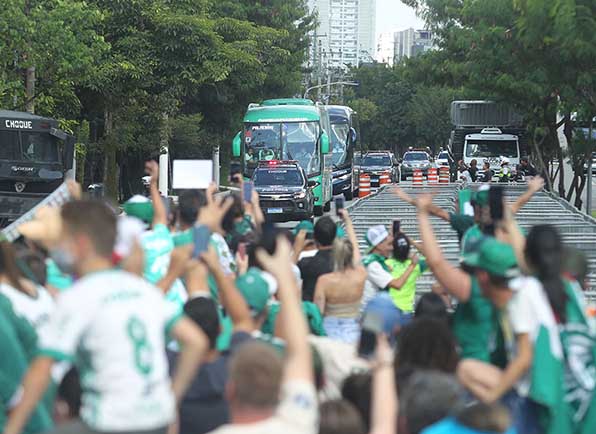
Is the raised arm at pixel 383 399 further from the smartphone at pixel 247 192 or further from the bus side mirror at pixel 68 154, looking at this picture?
the bus side mirror at pixel 68 154

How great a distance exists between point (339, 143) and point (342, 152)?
33 centimetres

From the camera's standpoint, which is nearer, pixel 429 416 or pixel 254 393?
pixel 254 393

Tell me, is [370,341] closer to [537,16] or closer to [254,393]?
[254,393]

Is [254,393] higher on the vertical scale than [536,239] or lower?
lower

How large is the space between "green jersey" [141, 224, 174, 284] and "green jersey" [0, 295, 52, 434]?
1992mm

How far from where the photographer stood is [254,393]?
14.4ft

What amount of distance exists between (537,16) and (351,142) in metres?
21.9

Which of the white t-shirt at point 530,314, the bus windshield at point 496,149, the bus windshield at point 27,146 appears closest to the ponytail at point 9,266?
the white t-shirt at point 530,314

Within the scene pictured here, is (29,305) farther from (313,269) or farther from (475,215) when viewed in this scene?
(475,215)

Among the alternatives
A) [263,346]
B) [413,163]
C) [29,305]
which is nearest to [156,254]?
[29,305]

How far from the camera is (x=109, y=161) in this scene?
43250 mm

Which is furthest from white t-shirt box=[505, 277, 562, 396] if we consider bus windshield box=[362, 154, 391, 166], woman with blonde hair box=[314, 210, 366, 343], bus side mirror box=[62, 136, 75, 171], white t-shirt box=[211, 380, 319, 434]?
bus windshield box=[362, 154, 391, 166]

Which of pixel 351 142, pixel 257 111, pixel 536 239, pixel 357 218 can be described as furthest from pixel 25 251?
pixel 351 142

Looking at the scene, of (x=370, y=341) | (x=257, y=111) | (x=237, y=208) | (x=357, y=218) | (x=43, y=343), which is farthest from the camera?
(x=257, y=111)
